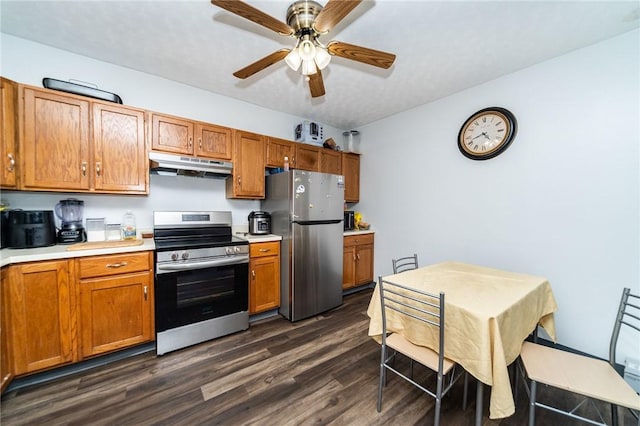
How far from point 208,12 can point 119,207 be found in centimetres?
202

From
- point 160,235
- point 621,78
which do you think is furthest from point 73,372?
point 621,78

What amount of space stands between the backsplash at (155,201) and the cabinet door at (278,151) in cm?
62

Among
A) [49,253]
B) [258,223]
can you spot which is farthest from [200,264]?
[49,253]

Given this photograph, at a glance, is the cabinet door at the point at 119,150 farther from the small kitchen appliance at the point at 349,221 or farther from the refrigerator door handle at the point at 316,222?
the small kitchen appliance at the point at 349,221

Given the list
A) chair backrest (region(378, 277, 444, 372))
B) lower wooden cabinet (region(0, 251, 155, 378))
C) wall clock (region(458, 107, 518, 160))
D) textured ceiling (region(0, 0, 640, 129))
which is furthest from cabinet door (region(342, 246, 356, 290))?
lower wooden cabinet (region(0, 251, 155, 378))

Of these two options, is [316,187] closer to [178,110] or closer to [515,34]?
[178,110]

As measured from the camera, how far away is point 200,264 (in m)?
2.16

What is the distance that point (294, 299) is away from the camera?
2.65 meters

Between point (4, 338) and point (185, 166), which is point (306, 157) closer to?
point (185, 166)

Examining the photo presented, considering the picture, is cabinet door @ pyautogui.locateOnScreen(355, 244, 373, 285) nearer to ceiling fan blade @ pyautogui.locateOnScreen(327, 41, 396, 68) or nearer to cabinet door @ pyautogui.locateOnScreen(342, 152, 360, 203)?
cabinet door @ pyautogui.locateOnScreen(342, 152, 360, 203)

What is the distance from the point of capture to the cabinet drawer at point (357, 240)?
337 cm

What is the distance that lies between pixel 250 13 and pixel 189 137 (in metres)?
1.61

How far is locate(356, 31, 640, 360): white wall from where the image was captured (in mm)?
1847

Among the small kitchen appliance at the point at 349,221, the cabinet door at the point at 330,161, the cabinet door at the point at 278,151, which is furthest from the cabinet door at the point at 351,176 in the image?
the cabinet door at the point at 278,151
